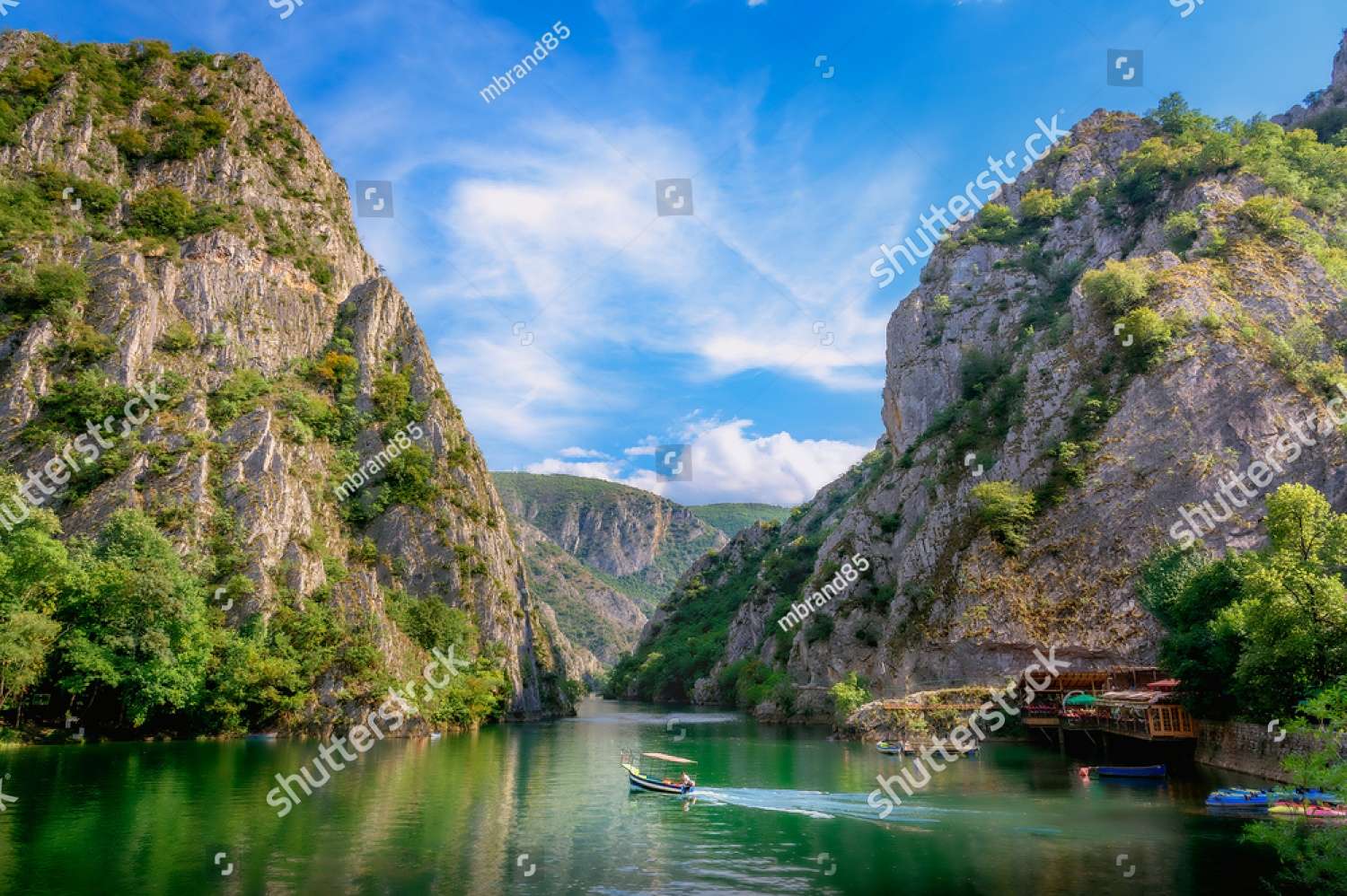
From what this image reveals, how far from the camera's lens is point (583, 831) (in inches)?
1304

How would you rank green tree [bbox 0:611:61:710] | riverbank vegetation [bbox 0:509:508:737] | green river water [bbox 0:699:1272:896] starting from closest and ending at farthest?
green river water [bbox 0:699:1272:896]
green tree [bbox 0:611:61:710]
riverbank vegetation [bbox 0:509:508:737]

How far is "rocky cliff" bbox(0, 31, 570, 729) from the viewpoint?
7294 cm

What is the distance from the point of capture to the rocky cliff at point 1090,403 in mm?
68562

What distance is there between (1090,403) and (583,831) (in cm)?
6405

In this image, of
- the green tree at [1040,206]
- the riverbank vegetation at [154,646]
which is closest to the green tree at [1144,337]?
the green tree at [1040,206]

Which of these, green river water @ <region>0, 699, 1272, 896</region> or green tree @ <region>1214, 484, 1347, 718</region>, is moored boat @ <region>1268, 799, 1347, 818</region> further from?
green tree @ <region>1214, 484, 1347, 718</region>

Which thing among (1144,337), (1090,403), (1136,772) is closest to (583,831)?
(1136,772)

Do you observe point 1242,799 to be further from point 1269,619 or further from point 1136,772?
point 1136,772

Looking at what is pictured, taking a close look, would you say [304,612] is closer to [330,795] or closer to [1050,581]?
[330,795]

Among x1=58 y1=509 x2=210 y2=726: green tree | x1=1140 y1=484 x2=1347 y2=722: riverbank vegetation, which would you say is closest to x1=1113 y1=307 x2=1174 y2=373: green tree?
x1=1140 y1=484 x2=1347 y2=722: riverbank vegetation

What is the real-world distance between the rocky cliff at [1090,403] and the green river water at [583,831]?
910 inches

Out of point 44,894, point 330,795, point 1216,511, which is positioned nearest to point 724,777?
point 330,795

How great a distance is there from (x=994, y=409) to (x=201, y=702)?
80.6 meters

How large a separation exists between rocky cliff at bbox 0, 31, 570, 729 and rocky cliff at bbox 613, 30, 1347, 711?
47.1 meters
